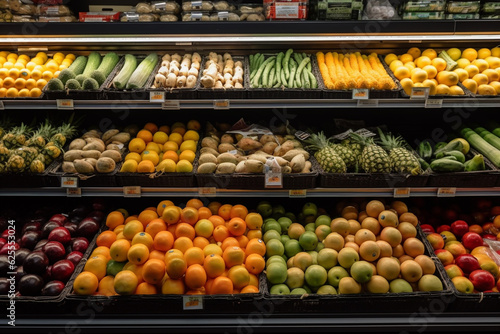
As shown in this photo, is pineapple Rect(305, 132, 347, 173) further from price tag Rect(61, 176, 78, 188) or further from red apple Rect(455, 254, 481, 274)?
price tag Rect(61, 176, 78, 188)

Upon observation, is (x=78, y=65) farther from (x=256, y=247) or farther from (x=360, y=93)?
(x=360, y=93)

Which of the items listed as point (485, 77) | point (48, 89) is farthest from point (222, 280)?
point (485, 77)

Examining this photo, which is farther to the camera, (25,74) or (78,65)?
(78,65)

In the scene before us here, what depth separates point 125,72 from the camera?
2590 millimetres

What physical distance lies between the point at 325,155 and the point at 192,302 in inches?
46.5

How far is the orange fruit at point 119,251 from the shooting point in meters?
2.06

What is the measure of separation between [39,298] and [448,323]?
215 centimetres

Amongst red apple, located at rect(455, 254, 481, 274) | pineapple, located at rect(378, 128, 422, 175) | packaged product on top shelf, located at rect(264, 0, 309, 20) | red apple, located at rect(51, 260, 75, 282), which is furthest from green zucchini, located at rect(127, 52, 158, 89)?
red apple, located at rect(455, 254, 481, 274)

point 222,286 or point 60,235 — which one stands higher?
point 60,235

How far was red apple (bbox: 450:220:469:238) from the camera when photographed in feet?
8.44

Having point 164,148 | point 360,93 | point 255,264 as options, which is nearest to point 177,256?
point 255,264

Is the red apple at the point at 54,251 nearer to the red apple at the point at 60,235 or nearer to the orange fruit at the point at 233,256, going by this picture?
the red apple at the point at 60,235

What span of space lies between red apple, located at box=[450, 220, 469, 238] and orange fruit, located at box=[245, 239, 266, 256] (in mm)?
1360

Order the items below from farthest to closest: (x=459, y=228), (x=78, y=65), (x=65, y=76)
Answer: (x=78, y=65) → (x=459, y=228) → (x=65, y=76)
